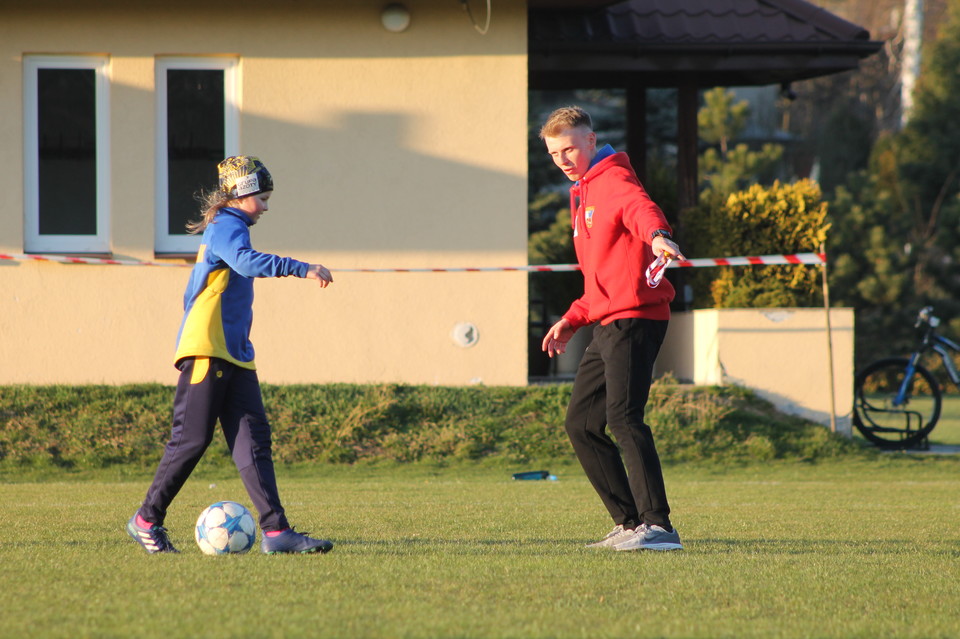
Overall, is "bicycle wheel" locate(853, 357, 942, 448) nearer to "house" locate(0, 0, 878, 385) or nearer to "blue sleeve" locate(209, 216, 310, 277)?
"house" locate(0, 0, 878, 385)

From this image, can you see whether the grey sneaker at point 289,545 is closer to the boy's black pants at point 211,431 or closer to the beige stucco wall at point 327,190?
the boy's black pants at point 211,431

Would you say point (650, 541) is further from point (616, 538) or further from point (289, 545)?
point (289, 545)

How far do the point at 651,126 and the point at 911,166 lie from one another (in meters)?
7.22

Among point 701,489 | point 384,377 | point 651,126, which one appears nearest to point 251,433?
point 701,489

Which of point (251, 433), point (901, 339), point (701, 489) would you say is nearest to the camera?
point (251, 433)

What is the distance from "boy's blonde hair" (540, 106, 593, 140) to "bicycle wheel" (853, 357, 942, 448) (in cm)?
775

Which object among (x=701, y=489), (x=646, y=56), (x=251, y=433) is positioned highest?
(x=646, y=56)

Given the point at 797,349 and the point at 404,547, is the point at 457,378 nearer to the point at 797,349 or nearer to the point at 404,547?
the point at 797,349

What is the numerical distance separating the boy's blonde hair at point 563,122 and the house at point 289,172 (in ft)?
21.5

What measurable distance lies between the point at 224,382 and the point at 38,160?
7.99m

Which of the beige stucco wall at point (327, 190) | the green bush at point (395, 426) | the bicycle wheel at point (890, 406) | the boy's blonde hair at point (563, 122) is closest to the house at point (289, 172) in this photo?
the beige stucco wall at point (327, 190)

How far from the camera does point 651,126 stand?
106 ft

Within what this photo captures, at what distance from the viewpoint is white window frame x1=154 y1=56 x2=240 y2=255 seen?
12547 millimetres

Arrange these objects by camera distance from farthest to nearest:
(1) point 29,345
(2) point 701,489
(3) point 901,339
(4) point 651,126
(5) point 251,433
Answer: (4) point 651,126
(3) point 901,339
(1) point 29,345
(2) point 701,489
(5) point 251,433
